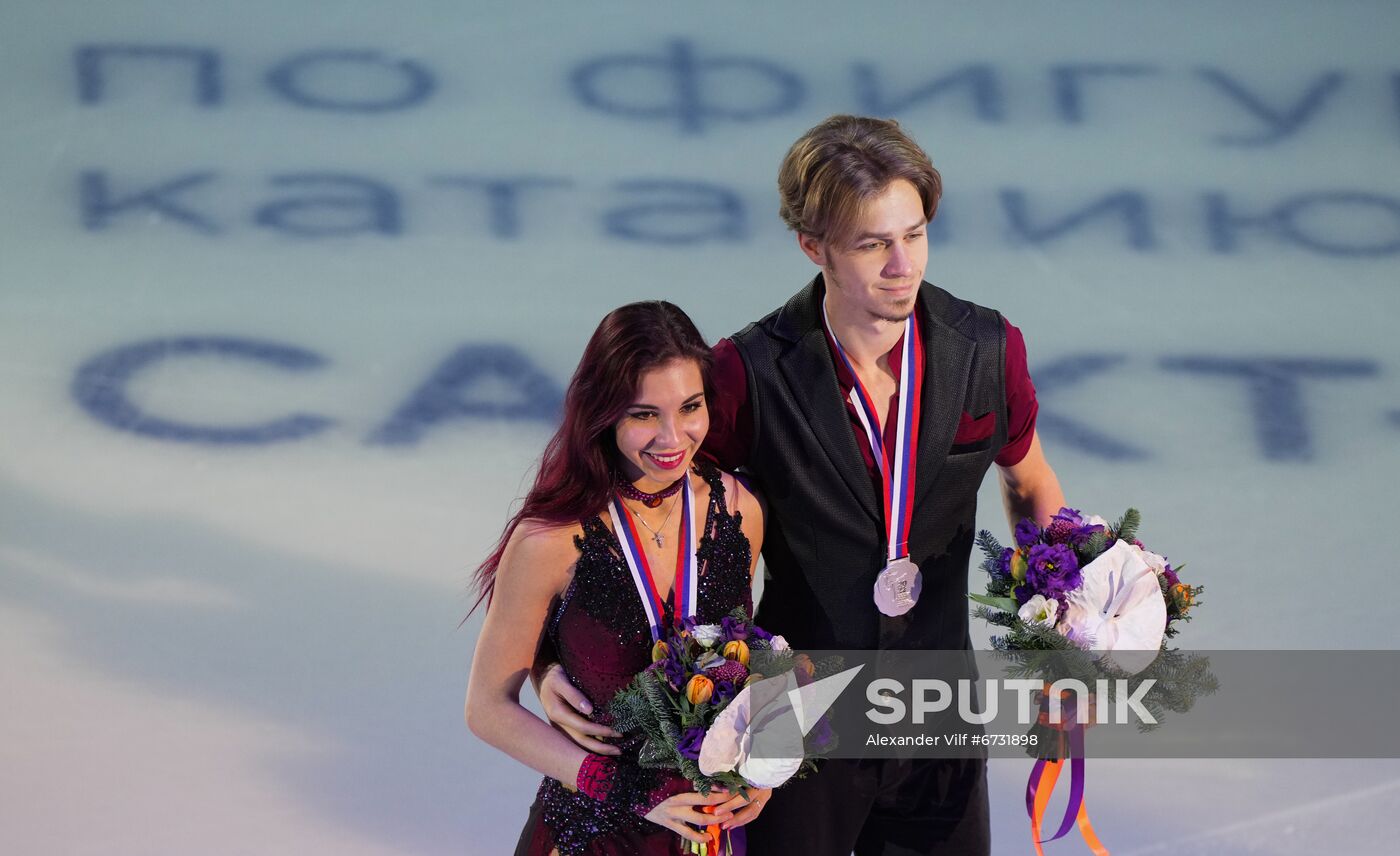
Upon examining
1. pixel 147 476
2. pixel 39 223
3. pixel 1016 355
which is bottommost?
pixel 1016 355

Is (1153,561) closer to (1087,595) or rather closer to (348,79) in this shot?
(1087,595)

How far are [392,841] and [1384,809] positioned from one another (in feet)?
8.90

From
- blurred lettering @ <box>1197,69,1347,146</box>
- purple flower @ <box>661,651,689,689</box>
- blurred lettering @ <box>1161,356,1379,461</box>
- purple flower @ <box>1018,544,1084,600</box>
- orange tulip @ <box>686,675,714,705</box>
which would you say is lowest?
orange tulip @ <box>686,675,714,705</box>

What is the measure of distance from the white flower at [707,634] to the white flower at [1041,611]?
1.65 feet

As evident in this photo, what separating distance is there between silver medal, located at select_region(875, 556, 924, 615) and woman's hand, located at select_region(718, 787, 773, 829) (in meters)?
0.39

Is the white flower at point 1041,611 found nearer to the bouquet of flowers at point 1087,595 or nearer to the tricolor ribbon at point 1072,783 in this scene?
the bouquet of flowers at point 1087,595

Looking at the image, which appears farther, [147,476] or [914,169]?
[147,476]

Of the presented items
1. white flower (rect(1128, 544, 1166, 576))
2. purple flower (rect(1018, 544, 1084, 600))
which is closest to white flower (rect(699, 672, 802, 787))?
purple flower (rect(1018, 544, 1084, 600))

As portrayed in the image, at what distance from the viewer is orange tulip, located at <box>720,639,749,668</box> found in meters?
2.32

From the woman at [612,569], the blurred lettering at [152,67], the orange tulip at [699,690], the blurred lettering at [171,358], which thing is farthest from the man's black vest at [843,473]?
the blurred lettering at [152,67]

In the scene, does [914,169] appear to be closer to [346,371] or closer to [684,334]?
[684,334]

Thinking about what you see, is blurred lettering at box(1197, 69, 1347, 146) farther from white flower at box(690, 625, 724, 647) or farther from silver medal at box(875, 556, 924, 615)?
white flower at box(690, 625, 724, 647)

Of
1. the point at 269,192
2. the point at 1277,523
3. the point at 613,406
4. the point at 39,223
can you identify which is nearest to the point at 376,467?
the point at 269,192

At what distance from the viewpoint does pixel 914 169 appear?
8.34ft
